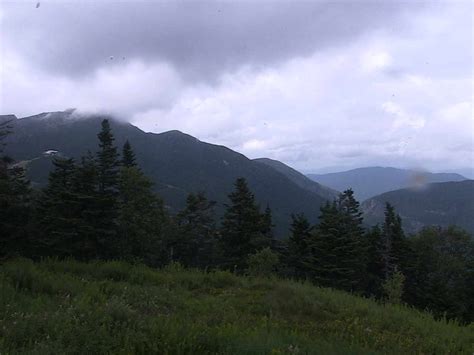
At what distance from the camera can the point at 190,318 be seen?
575 centimetres

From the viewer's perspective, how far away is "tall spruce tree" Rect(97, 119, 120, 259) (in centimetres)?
3284

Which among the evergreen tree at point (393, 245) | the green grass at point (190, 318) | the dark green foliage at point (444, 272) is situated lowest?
the dark green foliage at point (444, 272)

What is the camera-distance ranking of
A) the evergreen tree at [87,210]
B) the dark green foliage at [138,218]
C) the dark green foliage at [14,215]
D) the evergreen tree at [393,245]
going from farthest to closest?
the evergreen tree at [393,245] → the dark green foliage at [138,218] → the evergreen tree at [87,210] → the dark green foliage at [14,215]

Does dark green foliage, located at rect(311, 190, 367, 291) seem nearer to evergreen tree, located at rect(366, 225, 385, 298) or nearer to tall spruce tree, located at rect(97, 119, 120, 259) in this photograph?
evergreen tree, located at rect(366, 225, 385, 298)

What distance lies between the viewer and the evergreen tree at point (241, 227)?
126 ft

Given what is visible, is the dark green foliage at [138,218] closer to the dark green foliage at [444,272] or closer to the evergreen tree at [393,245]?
the evergreen tree at [393,245]

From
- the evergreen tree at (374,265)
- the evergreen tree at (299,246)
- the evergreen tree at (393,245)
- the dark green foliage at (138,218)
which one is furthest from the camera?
the evergreen tree at (374,265)

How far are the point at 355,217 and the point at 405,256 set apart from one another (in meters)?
6.14

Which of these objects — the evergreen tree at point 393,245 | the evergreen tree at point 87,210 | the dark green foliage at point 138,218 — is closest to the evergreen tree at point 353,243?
the evergreen tree at point 393,245

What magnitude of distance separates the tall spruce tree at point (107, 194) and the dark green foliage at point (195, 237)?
1005 centimetres

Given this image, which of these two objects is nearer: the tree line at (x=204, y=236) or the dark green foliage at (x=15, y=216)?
→ the dark green foliage at (x=15, y=216)

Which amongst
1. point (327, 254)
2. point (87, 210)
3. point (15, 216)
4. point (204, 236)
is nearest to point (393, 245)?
point (327, 254)

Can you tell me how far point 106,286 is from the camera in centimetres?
740

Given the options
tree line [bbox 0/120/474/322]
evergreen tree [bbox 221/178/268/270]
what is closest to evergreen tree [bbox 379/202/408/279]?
tree line [bbox 0/120/474/322]
